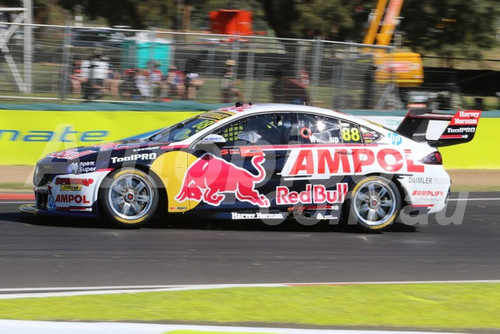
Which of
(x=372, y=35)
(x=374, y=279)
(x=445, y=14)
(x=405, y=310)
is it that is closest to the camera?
(x=405, y=310)

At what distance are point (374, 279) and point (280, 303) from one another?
1557 millimetres

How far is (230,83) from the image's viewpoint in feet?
50.6

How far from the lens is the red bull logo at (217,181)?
8.70 metres

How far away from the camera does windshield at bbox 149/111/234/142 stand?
29.3ft

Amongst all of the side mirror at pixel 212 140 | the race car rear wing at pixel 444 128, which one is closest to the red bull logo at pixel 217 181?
the side mirror at pixel 212 140

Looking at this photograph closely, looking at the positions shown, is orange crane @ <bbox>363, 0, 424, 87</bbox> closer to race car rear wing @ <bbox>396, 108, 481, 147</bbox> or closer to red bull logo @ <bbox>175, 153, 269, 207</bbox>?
race car rear wing @ <bbox>396, 108, 481, 147</bbox>

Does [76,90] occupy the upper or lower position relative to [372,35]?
lower

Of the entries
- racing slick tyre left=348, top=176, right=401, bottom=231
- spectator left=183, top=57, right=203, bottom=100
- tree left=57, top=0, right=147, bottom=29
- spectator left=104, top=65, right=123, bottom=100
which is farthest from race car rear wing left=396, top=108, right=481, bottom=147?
tree left=57, top=0, right=147, bottom=29

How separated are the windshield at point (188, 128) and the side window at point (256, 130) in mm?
201

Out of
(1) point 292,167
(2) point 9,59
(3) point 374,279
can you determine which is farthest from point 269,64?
(3) point 374,279

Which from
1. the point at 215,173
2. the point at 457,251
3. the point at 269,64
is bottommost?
the point at 457,251

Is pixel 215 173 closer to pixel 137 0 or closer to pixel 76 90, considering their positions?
pixel 76 90

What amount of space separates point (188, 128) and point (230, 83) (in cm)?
648

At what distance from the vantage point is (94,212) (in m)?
8.59
